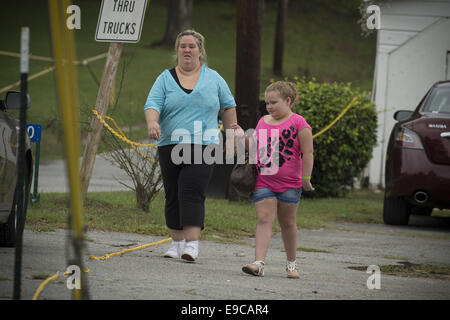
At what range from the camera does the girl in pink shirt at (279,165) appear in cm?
581

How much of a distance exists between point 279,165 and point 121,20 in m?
3.39

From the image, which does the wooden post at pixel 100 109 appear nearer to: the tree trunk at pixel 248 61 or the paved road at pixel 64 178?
the paved road at pixel 64 178

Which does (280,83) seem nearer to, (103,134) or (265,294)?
(265,294)

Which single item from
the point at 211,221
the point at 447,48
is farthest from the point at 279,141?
the point at 447,48

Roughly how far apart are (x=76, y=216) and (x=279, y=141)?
106 inches

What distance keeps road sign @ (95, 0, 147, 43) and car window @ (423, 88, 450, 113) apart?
3749mm

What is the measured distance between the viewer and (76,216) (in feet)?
11.0

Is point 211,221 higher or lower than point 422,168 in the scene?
lower

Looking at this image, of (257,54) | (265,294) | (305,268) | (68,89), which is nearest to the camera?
(68,89)

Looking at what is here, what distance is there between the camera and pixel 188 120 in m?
6.16

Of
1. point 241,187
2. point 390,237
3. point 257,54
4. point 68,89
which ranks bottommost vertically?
point 390,237

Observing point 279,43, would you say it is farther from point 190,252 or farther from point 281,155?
point 281,155

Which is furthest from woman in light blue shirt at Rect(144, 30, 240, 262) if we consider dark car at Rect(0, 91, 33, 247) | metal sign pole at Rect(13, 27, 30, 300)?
metal sign pole at Rect(13, 27, 30, 300)
